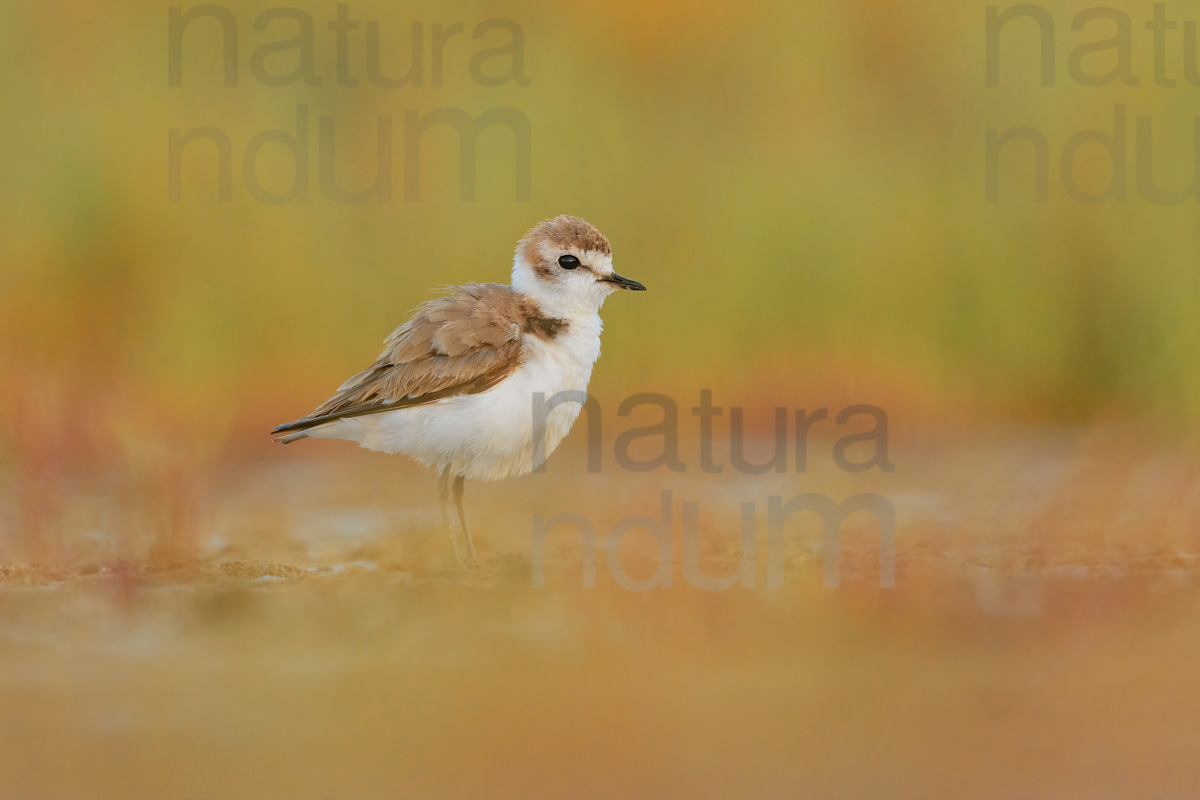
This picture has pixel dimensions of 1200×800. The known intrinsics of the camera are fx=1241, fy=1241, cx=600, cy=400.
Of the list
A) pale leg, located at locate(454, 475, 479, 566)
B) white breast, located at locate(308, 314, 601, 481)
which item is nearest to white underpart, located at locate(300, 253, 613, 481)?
white breast, located at locate(308, 314, 601, 481)

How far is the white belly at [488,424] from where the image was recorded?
5617 millimetres

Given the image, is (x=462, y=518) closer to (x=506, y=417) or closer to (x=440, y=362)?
(x=506, y=417)

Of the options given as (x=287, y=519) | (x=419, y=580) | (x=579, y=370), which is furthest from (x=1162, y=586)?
(x=287, y=519)

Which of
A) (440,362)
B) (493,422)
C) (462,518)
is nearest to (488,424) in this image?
(493,422)

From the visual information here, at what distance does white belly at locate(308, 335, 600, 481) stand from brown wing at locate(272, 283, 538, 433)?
0.17ft

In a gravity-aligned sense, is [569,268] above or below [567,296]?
above

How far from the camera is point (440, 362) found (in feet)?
18.7

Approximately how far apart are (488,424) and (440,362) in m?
0.38

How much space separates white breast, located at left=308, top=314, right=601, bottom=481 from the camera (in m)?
5.62

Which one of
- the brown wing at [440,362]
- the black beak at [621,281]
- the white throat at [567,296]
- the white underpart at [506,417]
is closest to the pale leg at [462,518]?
the white underpart at [506,417]

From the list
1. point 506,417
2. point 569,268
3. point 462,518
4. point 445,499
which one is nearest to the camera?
point 506,417

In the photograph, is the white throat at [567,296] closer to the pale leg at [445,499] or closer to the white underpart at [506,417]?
the white underpart at [506,417]

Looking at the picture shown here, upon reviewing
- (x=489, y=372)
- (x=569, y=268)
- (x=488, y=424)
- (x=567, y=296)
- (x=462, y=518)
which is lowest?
(x=462, y=518)

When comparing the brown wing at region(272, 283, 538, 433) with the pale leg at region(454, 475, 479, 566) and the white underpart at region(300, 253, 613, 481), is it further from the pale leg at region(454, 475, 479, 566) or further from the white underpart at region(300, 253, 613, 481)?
the pale leg at region(454, 475, 479, 566)
